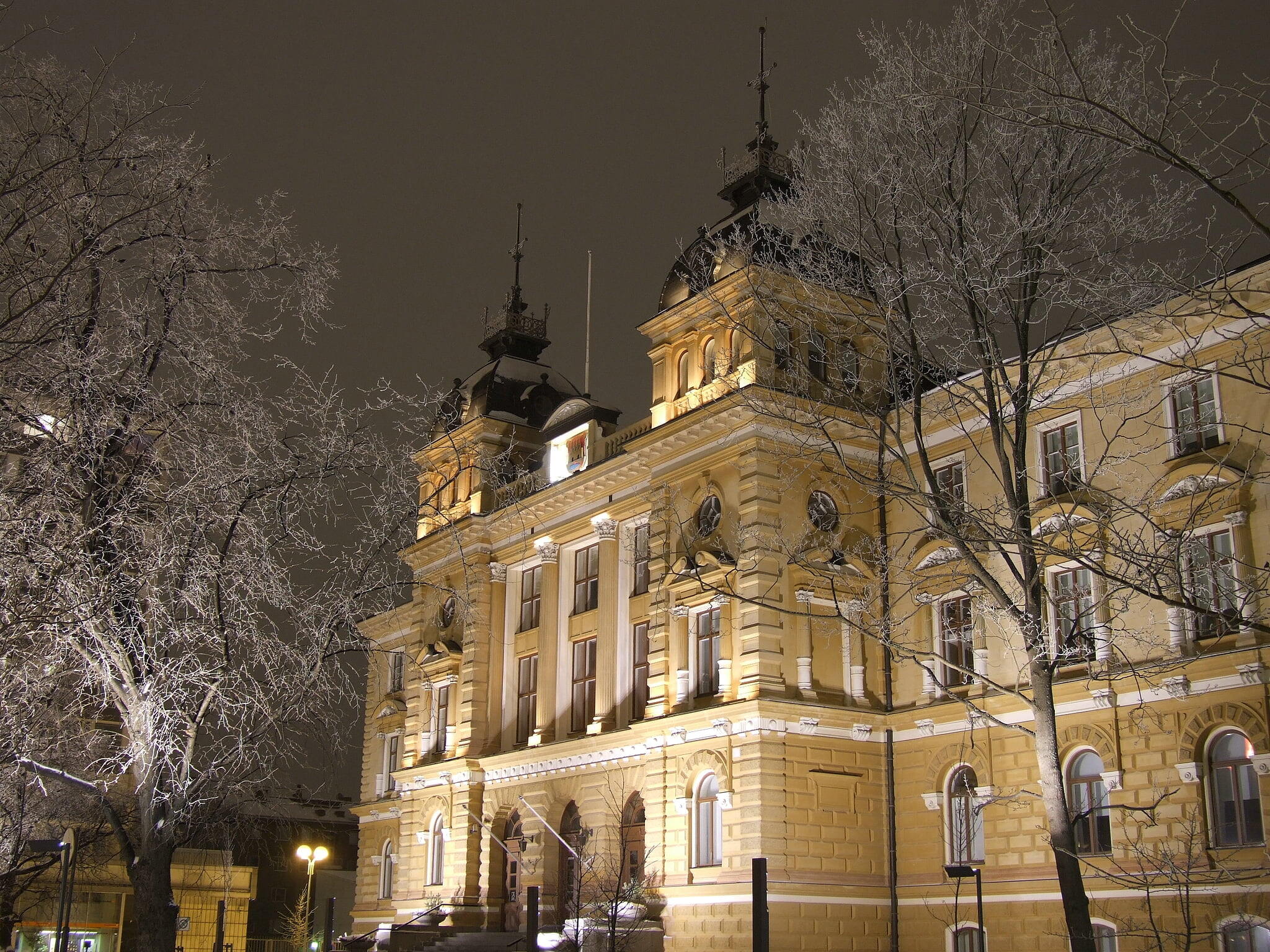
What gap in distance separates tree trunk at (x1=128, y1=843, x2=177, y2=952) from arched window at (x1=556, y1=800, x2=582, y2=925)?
23951mm

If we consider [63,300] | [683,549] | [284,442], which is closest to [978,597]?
[683,549]

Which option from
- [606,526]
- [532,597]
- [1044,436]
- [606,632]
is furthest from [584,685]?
[1044,436]

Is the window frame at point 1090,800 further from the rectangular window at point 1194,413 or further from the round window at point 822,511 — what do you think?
the round window at point 822,511

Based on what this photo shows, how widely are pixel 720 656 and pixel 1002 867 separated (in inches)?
314

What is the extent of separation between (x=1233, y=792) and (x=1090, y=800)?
3.27m

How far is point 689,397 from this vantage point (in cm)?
3500

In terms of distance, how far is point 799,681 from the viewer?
31.7m

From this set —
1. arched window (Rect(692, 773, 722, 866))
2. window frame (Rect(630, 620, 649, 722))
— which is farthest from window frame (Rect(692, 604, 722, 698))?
window frame (Rect(630, 620, 649, 722))

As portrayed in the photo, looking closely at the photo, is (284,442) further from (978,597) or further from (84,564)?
(978,597)

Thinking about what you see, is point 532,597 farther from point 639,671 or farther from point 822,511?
point 822,511

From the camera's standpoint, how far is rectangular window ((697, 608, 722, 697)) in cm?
3306

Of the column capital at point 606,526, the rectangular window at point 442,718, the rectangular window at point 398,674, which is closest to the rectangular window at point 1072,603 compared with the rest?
the column capital at point 606,526

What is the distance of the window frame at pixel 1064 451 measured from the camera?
28688 mm

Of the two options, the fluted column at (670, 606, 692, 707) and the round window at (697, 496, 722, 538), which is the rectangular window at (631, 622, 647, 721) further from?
the round window at (697, 496, 722, 538)
